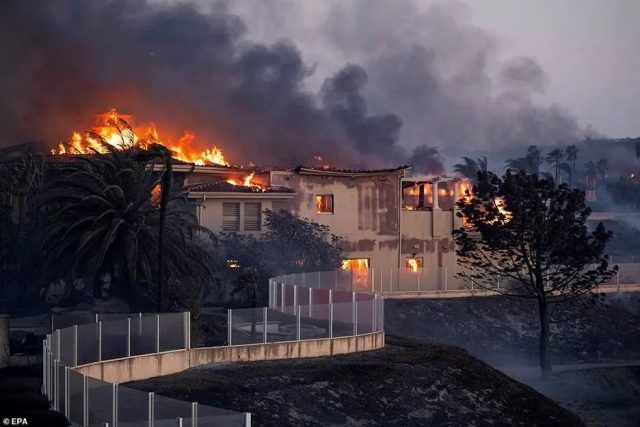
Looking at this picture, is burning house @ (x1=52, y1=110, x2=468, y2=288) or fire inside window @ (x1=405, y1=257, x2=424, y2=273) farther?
fire inside window @ (x1=405, y1=257, x2=424, y2=273)

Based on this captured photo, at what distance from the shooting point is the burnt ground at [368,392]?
91.3 feet

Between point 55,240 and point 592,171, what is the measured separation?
15002 cm

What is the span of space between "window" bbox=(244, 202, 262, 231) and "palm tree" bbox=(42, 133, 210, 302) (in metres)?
16.6

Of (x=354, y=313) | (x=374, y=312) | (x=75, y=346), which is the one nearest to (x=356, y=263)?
(x=374, y=312)

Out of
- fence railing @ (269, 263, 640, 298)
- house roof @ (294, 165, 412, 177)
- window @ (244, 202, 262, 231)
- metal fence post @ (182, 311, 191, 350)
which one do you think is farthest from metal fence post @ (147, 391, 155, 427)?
house roof @ (294, 165, 412, 177)

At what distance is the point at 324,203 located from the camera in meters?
64.8

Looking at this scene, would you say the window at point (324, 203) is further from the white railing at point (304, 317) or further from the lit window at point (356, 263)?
the white railing at point (304, 317)

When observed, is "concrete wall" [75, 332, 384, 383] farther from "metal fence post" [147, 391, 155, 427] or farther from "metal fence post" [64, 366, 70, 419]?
"metal fence post" [147, 391, 155, 427]

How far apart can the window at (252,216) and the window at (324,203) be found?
505cm

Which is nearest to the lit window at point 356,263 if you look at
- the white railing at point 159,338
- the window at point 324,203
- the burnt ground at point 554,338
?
the window at point 324,203

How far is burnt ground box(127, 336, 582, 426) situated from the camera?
27.8 metres

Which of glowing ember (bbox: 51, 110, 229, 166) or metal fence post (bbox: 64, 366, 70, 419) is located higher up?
glowing ember (bbox: 51, 110, 229, 166)

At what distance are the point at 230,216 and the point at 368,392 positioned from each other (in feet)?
96.8

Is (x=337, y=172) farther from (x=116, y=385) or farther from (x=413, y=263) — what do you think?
(x=116, y=385)
